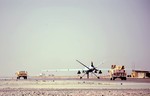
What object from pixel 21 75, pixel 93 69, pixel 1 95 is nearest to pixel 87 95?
pixel 1 95

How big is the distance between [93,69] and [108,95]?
83.8 m

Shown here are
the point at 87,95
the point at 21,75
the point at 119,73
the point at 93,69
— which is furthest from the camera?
the point at 21,75

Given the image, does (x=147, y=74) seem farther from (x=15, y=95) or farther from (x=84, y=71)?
(x=15, y=95)

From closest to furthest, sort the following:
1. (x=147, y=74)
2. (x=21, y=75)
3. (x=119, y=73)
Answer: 1. (x=119, y=73)
2. (x=21, y=75)
3. (x=147, y=74)

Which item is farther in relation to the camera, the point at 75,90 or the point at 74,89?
the point at 74,89

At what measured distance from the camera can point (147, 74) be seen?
14425 cm

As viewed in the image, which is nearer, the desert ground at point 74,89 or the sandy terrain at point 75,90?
the sandy terrain at point 75,90

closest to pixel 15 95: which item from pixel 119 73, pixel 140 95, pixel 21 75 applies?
pixel 140 95

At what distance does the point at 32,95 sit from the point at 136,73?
12250cm

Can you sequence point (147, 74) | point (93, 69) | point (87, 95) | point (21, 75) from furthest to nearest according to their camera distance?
point (147, 74), point (21, 75), point (93, 69), point (87, 95)

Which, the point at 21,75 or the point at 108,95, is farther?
the point at 21,75

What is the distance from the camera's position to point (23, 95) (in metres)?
32.7

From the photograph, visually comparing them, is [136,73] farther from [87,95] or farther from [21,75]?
[87,95]

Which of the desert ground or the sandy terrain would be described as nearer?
the sandy terrain
